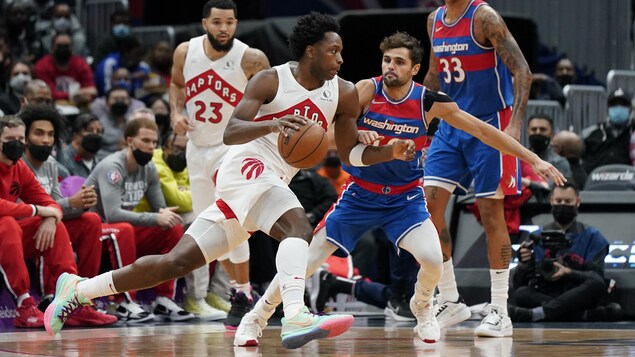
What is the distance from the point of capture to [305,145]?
684 centimetres

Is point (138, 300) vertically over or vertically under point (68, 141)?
under

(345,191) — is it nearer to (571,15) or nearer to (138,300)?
(138,300)

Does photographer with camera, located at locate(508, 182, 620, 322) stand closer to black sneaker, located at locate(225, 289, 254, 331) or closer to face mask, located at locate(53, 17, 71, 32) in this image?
black sneaker, located at locate(225, 289, 254, 331)

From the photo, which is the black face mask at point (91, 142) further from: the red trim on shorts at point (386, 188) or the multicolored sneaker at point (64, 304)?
the red trim on shorts at point (386, 188)

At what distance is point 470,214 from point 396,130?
A: 3.65 m

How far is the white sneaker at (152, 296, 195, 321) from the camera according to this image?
35.0 ft

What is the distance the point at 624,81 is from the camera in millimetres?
14828

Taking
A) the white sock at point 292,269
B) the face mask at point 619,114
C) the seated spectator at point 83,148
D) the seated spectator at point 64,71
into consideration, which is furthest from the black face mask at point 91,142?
the face mask at point 619,114

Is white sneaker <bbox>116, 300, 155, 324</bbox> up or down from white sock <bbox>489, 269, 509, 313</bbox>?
down

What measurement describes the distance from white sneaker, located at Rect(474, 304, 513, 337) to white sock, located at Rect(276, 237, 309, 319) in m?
2.00

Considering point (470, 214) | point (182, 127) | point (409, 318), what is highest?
point (182, 127)

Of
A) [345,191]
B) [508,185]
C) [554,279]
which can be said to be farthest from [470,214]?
[345,191]

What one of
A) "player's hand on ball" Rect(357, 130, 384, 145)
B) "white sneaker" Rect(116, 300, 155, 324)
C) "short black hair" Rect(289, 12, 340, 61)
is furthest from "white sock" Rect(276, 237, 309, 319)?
"white sneaker" Rect(116, 300, 155, 324)

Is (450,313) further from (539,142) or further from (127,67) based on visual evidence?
(127,67)
